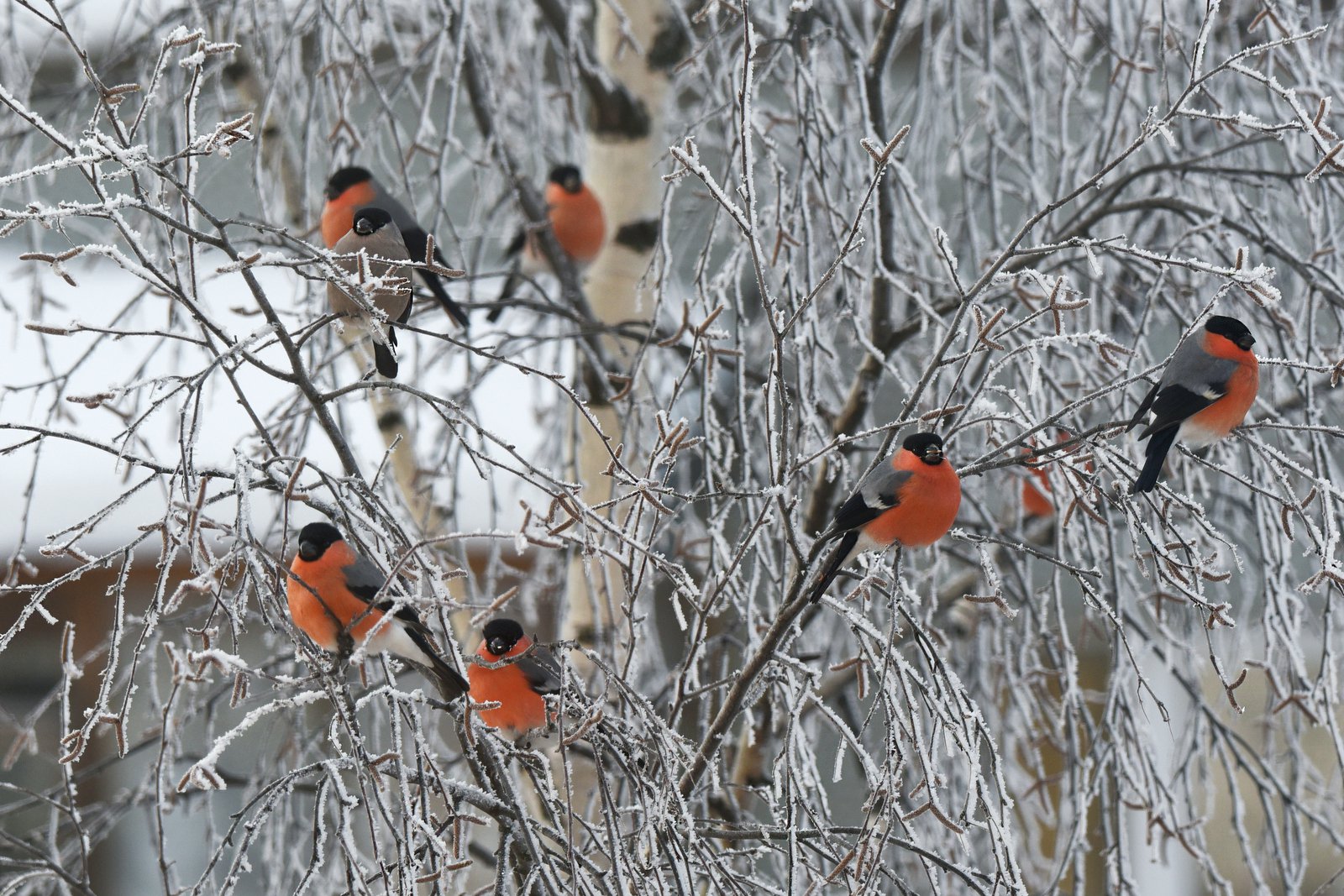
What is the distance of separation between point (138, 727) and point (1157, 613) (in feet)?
16.0

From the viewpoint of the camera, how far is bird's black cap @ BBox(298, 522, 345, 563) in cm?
173

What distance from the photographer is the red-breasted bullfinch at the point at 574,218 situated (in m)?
2.85

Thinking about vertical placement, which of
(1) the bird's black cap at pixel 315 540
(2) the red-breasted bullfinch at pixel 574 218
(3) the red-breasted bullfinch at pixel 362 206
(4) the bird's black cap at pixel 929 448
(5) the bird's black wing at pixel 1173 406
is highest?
(2) the red-breasted bullfinch at pixel 574 218

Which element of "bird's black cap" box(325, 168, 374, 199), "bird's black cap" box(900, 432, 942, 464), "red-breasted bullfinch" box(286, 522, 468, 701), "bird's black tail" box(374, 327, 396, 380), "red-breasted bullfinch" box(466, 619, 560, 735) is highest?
"bird's black cap" box(325, 168, 374, 199)

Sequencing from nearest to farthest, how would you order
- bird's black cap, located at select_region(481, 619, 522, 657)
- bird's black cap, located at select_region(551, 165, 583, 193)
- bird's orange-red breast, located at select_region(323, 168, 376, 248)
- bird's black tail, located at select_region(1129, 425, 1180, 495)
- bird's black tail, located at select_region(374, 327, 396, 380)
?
bird's black tail, located at select_region(1129, 425, 1180, 495), bird's black tail, located at select_region(374, 327, 396, 380), bird's black cap, located at select_region(481, 619, 522, 657), bird's orange-red breast, located at select_region(323, 168, 376, 248), bird's black cap, located at select_region(551, 165, 583, 193)

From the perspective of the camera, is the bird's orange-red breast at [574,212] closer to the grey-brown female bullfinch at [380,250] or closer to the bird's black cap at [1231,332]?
the grey-brown female bullfinch at [380,250]

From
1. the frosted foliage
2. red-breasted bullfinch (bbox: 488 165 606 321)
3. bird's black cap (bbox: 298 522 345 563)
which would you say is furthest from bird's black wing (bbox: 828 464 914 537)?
red-breasted bullfinch (bbox: 488 165 606 321)

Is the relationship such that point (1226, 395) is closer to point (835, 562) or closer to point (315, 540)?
point (835, 562)

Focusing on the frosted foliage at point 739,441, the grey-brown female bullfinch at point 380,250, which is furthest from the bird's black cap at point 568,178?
→ the grey-brown female bullfinch at point 380,250

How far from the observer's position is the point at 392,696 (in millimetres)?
1261

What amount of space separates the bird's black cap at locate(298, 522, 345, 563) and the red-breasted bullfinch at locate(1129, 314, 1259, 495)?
39.3 inches

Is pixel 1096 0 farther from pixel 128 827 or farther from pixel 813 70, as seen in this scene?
pixel 128 827

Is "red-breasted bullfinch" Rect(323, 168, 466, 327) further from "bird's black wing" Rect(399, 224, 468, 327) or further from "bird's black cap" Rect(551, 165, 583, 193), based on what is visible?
"bird's black cap" Rect(551, 165, 583, 193)

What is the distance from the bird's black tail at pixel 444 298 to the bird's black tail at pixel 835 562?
89 centimetres
